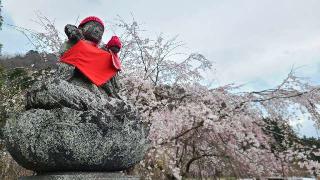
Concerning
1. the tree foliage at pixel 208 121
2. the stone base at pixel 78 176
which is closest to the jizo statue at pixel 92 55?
the stone base at pixel 78 176

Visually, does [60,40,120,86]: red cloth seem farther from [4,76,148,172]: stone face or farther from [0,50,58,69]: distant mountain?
[0,50,58,69]: distant mountain

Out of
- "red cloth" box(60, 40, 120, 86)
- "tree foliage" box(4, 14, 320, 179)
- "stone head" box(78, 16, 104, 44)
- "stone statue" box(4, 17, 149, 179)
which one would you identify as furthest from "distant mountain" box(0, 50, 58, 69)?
"stone statue" box(4, 17, 149, 179)

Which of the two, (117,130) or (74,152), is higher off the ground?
(117,130)

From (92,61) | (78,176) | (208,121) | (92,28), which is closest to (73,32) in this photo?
(92,28)

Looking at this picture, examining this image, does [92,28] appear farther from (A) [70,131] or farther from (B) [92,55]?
(A) [70,131]

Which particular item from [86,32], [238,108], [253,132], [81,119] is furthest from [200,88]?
[81,119]

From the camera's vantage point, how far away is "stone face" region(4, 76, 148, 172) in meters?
3.04

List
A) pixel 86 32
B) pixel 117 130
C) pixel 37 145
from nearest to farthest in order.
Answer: pixel 37 145
pixel 117 130
pixel 86 32

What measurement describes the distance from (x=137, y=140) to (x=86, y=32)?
1.23 metres

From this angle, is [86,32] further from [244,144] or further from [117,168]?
[244,144]

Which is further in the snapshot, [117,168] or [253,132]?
[253,132]

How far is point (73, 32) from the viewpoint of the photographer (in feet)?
11.9

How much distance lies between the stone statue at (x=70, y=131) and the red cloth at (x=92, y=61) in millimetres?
140

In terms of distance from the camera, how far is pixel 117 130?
10.7ft
